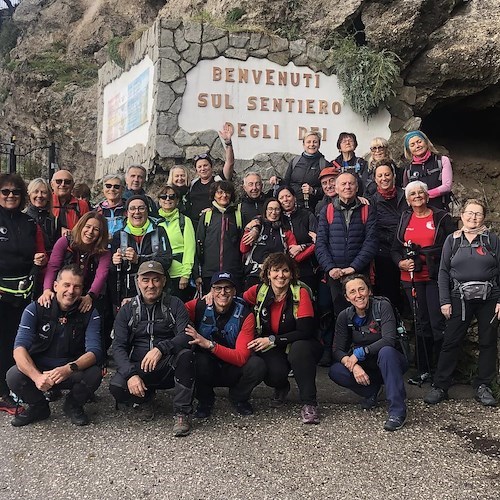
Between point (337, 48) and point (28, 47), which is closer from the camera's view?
point (337, 48)

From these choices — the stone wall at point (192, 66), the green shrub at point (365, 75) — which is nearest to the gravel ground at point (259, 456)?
the stone wall at point (192, 66)

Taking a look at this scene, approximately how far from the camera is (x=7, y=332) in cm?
452

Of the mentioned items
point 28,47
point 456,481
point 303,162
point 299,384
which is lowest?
point 456,481

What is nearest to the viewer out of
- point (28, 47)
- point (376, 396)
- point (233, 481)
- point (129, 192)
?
point (233, 481)

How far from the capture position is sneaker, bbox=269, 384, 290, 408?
4543 mm

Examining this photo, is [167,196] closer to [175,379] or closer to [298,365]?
[175,379]

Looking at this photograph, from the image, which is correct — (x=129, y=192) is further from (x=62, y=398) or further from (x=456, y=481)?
(x=456, y=481)

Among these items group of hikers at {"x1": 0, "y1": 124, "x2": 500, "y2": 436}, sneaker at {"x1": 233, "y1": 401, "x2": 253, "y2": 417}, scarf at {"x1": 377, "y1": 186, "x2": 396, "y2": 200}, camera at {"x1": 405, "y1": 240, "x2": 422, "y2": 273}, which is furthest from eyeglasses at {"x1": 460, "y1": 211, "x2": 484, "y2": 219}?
sneaker at {"x1": 233, "y1": 401, "x2": 253, "y2": 417}

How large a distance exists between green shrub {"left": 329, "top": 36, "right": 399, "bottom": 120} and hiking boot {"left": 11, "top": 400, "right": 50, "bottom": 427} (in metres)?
6.47

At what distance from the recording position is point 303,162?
21.4ft

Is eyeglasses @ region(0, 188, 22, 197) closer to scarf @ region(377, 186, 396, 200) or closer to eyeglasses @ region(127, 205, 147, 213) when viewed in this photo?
eyeglasses @ region(127, 205, 147, 213)

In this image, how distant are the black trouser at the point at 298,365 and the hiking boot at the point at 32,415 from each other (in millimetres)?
1751

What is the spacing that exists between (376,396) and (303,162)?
10.2 ft

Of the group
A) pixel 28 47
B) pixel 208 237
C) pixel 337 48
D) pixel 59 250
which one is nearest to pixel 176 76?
pixel 337 48
